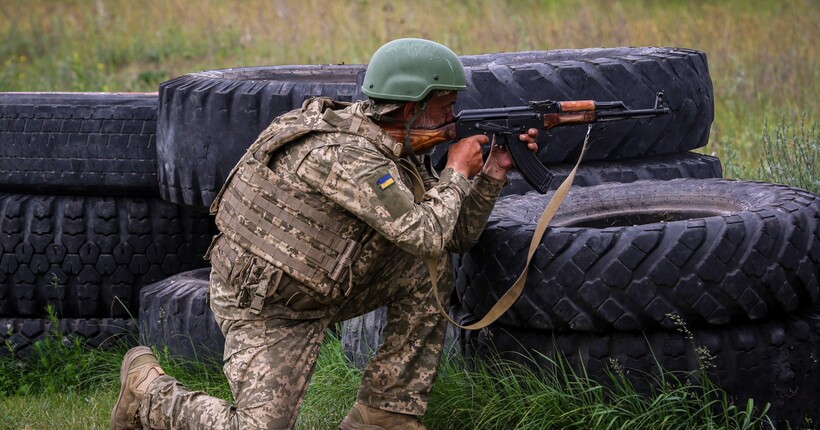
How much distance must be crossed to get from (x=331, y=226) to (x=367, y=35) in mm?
8511

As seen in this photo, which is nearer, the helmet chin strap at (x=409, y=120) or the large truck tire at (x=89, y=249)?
the helmet chin strap at (x=409, y=120)

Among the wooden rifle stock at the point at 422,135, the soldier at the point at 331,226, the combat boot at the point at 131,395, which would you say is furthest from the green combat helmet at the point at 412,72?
the combat boot at the point at 131,395

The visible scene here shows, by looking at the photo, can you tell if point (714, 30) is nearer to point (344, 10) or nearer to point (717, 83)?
point (717, 83)

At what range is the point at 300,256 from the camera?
3.49 metres

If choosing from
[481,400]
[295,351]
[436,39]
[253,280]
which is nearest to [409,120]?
[253,280]

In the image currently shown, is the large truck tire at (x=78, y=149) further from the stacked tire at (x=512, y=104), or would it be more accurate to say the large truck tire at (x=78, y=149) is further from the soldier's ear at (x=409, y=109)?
the soldier's ear at (x=409, y=109)

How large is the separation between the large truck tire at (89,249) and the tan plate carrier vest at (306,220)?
191cm

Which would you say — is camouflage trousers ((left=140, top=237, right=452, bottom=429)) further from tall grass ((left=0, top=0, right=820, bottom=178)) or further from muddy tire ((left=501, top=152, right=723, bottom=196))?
tall grass ((left=0, top=0, right=820, bottom=178))

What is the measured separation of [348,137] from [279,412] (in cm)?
91

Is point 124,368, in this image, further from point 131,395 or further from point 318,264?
point 318,264

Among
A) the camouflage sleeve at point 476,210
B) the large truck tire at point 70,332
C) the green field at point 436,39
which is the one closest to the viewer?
the camouflage sleeve at point 476,210

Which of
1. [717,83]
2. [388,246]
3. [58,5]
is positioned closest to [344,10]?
[58,5]

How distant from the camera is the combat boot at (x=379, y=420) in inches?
148

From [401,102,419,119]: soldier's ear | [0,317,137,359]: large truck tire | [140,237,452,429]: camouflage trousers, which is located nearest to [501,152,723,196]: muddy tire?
[140,237,452,429]: camouflage trousers
